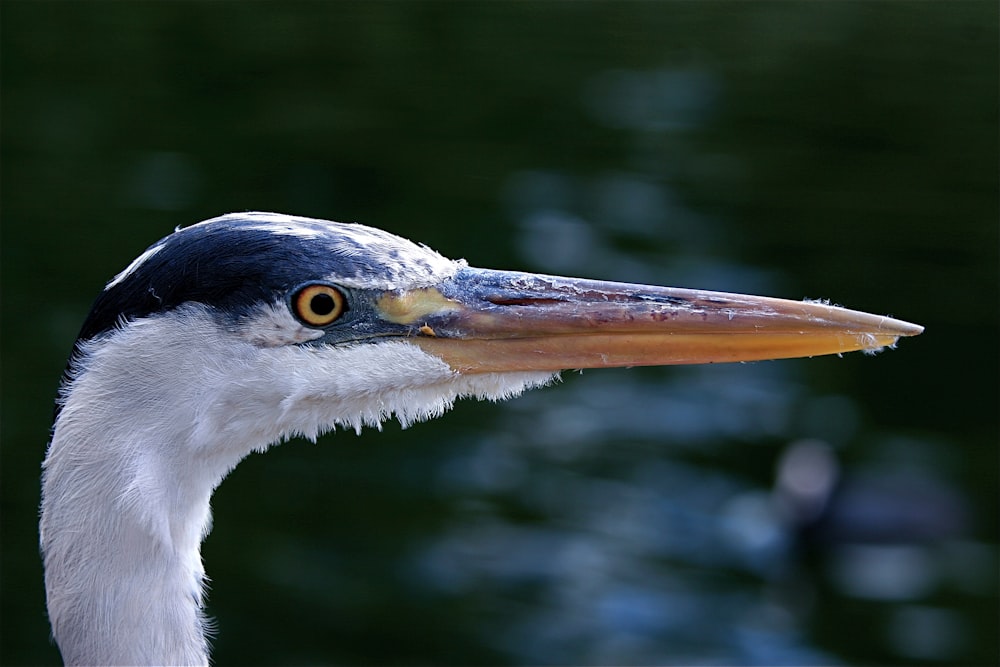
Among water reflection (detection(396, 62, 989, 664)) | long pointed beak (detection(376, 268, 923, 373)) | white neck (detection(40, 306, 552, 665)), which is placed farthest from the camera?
water reflection (detection(396, 62, 989, 664))

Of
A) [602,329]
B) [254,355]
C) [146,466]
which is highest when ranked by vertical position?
[602,329]

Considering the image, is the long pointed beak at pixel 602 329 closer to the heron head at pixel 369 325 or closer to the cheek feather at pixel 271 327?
the heron head at pixel 369 325

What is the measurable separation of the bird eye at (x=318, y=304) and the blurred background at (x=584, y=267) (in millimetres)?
3344

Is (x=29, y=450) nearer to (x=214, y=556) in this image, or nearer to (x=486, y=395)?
(x=214, y=556)

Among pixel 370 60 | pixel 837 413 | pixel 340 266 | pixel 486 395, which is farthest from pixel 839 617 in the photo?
pixel 370 60

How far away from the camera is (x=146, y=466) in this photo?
8.75 ft

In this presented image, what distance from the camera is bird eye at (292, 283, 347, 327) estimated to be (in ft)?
9.04

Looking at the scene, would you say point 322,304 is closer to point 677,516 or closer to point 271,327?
point 271,327

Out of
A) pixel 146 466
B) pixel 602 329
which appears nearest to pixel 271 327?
pixel 146 466

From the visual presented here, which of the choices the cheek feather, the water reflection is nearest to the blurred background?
the water reflection

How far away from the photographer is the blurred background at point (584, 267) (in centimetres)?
605

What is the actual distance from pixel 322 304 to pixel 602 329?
2.03ft

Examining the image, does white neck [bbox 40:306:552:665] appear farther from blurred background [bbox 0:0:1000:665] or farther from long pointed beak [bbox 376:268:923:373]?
blurred background [bbox 0:0:1000:665]

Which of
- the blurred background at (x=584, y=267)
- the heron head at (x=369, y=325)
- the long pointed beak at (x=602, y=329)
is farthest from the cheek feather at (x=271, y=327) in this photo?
the blurred background at (x=584, y=267)
